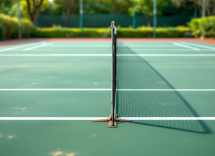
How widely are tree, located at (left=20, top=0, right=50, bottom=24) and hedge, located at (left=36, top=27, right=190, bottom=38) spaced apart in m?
5.25

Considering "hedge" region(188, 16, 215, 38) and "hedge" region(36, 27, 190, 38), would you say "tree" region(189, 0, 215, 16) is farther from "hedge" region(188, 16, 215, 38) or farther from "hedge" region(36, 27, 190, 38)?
"hedge" region(188, 16, 215, 38)

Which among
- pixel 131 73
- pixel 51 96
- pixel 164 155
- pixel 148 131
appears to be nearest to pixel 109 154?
pixel 164 155

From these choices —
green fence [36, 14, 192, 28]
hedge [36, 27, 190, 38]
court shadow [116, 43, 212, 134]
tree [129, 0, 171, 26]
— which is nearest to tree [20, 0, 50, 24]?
green fence [36, 14, 192, 28]

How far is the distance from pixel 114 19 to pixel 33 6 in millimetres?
10988

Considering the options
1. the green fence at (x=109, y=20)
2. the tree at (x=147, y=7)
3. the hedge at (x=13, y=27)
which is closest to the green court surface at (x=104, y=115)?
the hedge at (x=13, y=27)

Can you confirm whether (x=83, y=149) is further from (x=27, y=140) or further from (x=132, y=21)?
(x=132, y=21)

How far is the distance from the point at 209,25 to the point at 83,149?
2889cm

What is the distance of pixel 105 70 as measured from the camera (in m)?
9.92

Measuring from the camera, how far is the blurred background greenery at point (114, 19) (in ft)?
109

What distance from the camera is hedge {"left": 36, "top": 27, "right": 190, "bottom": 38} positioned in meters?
35.2

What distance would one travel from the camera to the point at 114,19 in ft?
137

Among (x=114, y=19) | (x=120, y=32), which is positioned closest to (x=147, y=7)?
(x=114, y=19)

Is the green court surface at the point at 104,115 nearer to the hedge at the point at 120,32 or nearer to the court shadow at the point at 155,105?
the court shadow at the point at 155,105

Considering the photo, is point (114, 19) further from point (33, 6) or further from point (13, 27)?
point (13, 27)
